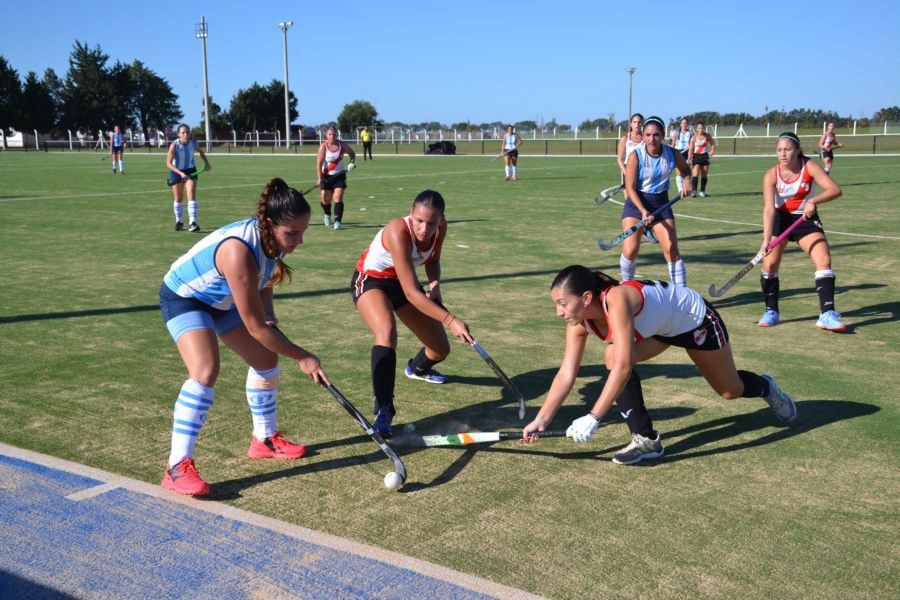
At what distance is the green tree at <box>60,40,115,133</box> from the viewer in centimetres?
9694

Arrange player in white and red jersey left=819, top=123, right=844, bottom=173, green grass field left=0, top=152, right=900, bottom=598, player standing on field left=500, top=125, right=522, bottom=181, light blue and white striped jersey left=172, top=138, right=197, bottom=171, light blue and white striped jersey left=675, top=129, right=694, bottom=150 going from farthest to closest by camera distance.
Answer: player standing on field left=500, top=125, right=522, bottom=181
player in white and red jersey left=819, top=123, right=844, bottom=173
light blue and white striped jersey left=675, top=129, right=694, bottom=150
light blue and white striped jersey left=172, top=138, right=197, bottom=171
green grass field left=0, top=152, right=900, bottom=598

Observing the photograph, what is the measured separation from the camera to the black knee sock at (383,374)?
5.66 m

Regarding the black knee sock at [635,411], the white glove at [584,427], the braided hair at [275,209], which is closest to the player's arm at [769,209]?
the black knee sock at [635,411]

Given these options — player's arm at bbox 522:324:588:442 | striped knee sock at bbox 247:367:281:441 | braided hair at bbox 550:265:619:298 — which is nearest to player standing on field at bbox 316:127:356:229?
striped knee sock at bbox 247:367:281:441

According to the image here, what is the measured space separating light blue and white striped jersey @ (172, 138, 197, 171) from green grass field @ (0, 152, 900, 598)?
3809 mm

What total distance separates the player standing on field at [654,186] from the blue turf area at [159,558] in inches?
258

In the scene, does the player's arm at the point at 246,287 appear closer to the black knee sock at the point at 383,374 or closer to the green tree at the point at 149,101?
the black knee sock at the point at 383,374

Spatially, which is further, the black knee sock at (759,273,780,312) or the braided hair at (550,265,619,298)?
the black knee sock at (759,273,780,312)

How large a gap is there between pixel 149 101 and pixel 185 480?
116351 millimetres

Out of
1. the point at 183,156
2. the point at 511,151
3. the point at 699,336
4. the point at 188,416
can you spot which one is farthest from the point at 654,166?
the point at 511,151

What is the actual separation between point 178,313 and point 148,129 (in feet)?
381

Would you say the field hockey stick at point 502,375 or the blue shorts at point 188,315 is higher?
the blue shorts at point 188,315

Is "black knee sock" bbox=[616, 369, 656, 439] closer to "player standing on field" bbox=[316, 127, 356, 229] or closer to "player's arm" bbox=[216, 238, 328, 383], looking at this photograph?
"player's arm" bbox=[216, 238, 328, 383]

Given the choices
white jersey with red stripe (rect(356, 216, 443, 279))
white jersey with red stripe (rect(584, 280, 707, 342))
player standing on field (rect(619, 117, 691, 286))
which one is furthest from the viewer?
player standing on field (rect(619, 117, 691, 286))
